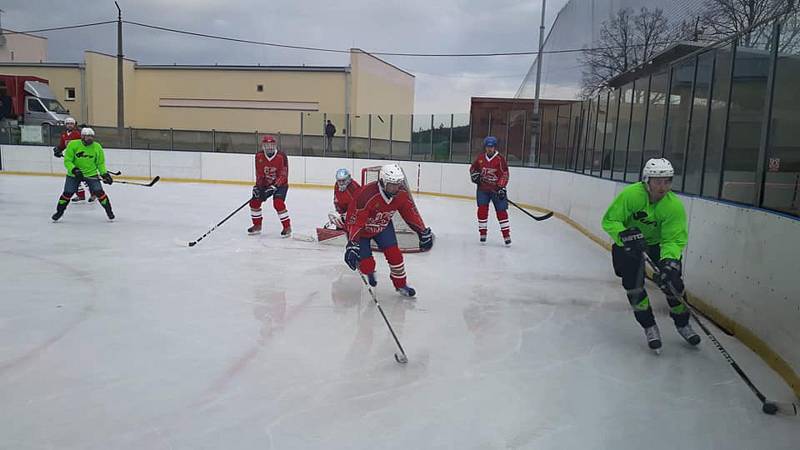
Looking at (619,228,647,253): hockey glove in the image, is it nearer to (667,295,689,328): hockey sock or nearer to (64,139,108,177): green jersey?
(667,295,689,328): hockey sock

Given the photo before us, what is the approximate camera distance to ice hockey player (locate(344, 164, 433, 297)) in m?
4.34

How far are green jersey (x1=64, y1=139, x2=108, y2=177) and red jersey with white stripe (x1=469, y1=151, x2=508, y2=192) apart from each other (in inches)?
194

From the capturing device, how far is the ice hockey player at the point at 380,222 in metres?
4.34

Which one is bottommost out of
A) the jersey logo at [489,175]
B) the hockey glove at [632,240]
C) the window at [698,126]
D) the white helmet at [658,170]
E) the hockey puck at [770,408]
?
the hockey puck at [770,408]

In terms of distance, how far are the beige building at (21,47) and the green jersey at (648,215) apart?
36278 millimetres

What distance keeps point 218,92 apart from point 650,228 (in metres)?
23.3

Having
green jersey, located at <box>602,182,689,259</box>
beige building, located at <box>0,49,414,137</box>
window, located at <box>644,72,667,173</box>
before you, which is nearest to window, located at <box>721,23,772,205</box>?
green jersey, located at <box>602,182,689,259</box>

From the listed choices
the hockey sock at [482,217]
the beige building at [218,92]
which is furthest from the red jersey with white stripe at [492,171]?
the beige building at [218,92]

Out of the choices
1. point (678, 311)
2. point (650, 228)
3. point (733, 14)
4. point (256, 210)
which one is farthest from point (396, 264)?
point (733, 14)

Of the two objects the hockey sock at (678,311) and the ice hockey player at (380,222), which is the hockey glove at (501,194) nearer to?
the ice hockey player at (380,222)

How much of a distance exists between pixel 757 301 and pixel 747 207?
2.25 feet

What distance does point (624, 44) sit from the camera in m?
12.3

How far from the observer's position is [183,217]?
8.94m

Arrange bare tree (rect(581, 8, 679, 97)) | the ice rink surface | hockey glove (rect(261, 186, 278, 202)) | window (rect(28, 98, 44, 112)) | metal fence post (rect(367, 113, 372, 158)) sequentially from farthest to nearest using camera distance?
window (rect(28, 98, 44, 112)) < metal fence post (rect(367, 113, 372, 158)) < bare tree (rect(581, 8, 679, 97)) < hockey glove (rect(261, 186, 278, 202)) < the ice rink surface
